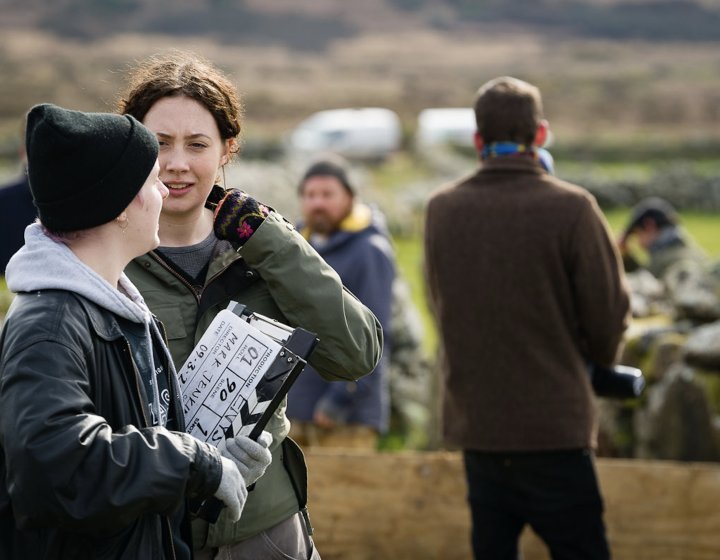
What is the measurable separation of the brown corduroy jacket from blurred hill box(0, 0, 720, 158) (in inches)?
1901

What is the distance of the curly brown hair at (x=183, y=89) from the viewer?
2.88 m

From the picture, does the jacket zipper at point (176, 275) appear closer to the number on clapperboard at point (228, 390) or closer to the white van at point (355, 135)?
the number on clapperboard at point (228, 390)

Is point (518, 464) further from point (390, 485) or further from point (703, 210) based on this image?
point (703, 210)

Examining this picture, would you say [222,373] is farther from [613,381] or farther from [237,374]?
[613,381]

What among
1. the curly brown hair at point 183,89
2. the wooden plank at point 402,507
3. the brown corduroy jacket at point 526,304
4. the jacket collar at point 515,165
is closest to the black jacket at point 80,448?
the curly brown hair at point 183,89

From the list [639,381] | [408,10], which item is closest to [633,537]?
[639,381]

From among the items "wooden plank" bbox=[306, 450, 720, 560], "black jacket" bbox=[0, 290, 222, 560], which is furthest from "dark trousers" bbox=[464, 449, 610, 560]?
"black jacket" bbox=[0, 290, 222, 560]

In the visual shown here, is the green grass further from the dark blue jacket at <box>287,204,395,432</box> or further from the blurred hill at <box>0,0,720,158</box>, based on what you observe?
the blurred hill at <box>0,0,720,158</box>

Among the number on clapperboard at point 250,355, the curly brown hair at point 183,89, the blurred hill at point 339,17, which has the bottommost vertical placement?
the number on clapperboard at point 250,355

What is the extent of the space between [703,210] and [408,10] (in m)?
107

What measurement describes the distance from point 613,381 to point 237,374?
1.99 m

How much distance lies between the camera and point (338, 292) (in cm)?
284

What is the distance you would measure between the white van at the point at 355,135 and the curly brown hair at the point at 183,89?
38403 millimetres

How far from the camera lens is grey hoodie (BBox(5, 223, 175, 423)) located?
227 cm
